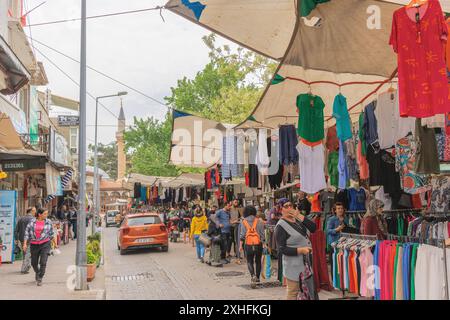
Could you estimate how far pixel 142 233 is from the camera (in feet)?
62.7

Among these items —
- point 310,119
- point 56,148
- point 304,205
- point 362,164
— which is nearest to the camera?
point 310,119

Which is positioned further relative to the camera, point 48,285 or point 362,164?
point 48,285

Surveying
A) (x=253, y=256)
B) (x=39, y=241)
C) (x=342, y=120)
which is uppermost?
(x=342, y=120)

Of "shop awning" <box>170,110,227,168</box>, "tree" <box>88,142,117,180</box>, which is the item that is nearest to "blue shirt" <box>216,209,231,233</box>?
"shop awning" <box>170,110,227,168</box>

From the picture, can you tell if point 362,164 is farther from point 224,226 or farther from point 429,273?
point 224,226

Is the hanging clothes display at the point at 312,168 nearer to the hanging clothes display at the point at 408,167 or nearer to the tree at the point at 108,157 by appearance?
the hanging clothes display at the point at 408,167

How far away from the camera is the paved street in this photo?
10.3 meters

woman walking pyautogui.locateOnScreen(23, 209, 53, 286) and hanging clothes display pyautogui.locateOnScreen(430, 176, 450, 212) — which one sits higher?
hanging clothes display pyautogui.locateOnScreen(430, 176, 450, 212)

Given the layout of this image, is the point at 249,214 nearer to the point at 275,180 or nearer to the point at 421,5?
the point at 275,180

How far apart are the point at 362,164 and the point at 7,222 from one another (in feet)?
40.2

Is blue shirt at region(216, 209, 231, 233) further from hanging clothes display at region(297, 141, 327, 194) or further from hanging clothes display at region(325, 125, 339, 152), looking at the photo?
hanging clothes display at region(297, 141, 327, 194)

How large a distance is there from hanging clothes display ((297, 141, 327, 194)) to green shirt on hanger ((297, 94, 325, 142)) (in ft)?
0.79

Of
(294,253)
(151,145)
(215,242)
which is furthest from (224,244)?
(151,145)

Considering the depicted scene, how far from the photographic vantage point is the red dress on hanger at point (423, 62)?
498cm
